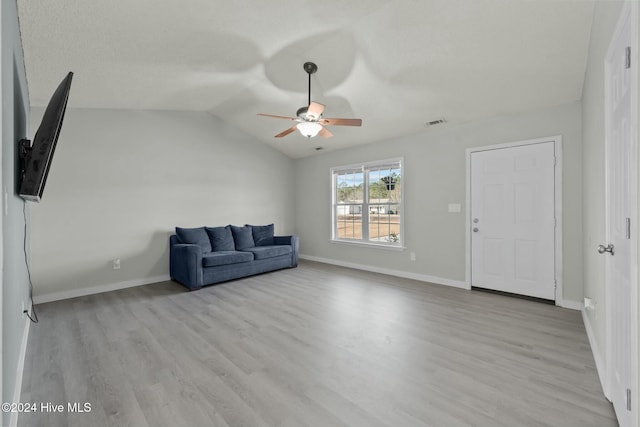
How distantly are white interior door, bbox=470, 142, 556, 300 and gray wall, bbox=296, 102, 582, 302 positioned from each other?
147mm

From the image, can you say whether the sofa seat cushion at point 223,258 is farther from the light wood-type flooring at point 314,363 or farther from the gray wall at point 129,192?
the gray wall at point 129,192

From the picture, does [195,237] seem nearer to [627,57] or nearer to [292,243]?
[292,243]

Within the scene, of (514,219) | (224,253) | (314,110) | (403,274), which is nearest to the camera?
(314,110)

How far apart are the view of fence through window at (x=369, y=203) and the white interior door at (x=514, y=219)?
4.38ft

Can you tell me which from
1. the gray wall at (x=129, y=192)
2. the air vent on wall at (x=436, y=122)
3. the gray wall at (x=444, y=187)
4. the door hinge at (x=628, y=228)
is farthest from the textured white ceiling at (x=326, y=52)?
the door hinge at (x=628, y=228)

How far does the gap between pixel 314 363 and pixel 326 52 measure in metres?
3.11

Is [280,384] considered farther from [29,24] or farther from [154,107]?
[154,107]

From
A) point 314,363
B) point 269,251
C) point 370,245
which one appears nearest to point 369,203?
point 370,245

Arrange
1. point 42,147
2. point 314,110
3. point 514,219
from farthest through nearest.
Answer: point 514,219
point 314,110
point 42,147

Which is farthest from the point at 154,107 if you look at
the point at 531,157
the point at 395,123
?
the point at 531,157

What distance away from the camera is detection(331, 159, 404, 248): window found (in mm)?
5352

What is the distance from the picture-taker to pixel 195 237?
4910 millimetres

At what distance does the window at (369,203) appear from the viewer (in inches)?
211

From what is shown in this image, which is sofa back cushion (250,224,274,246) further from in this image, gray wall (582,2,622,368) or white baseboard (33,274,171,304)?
gray wall (582,2,622,368)
